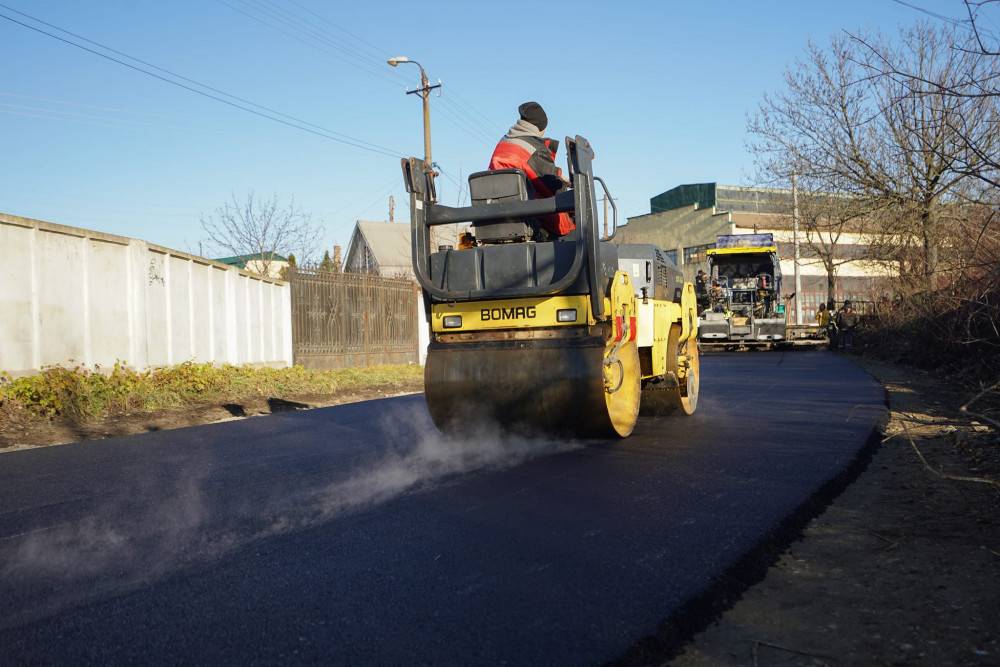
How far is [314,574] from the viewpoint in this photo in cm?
362

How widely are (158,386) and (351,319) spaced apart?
7256 millimetres

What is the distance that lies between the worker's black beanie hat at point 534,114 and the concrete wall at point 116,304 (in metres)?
6.77

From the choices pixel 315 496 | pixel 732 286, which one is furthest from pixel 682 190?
pixel 315 496

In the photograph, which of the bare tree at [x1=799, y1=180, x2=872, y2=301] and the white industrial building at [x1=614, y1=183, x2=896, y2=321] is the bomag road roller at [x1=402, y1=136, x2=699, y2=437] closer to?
the bare tree at [x1=799, y1=180, x2=872, y2=301]

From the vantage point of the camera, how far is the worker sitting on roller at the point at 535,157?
23.7 ft

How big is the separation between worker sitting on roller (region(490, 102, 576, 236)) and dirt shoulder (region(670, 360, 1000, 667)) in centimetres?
326

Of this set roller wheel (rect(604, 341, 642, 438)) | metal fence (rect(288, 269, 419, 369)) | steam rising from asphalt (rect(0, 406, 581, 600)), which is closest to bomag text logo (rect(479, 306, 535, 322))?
roller wheel (rect(604, 341, 642, 438))

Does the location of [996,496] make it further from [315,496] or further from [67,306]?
[67,306]

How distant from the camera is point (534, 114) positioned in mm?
7422

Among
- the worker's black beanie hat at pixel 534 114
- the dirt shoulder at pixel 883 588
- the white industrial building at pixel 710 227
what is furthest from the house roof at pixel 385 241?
the dirt shoulder at pixel 883 588

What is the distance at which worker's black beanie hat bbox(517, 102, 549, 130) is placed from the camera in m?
7.39

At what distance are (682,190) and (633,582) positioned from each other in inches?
2685

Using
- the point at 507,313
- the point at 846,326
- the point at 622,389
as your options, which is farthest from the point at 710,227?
the point at 507,313

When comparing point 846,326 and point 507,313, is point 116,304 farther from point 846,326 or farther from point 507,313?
point 846,326
